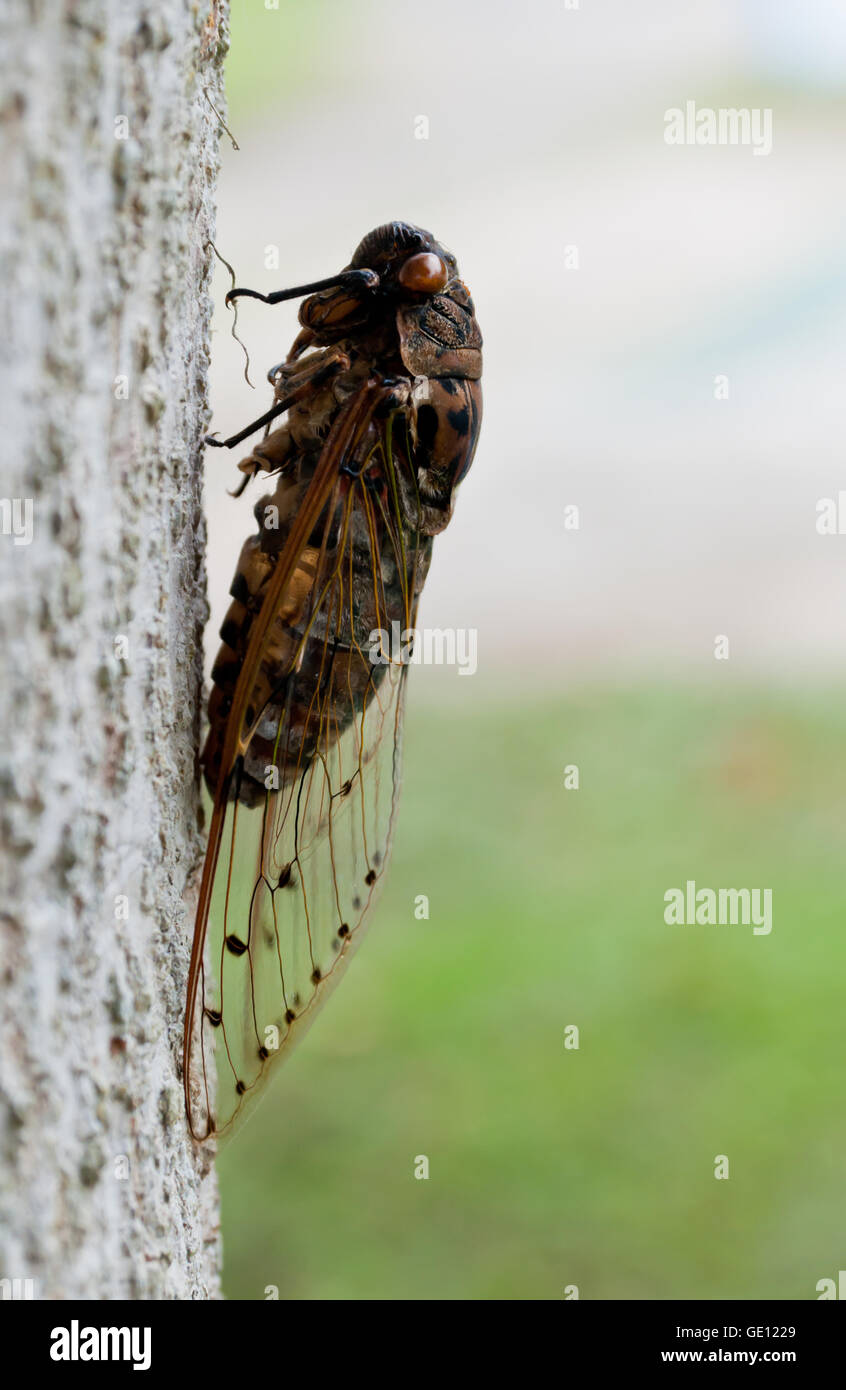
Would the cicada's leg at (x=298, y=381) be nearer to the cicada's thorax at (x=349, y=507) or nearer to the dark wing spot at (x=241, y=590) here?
the cicada's thorax at (x=349, y=507)

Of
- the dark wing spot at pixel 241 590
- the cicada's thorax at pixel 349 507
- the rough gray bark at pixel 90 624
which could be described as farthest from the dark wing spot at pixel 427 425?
the rough gray bark at pixel 90 624

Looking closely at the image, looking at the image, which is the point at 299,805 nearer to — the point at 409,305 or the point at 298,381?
the point at 298,381

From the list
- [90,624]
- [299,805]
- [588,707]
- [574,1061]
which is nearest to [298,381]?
[299,805]

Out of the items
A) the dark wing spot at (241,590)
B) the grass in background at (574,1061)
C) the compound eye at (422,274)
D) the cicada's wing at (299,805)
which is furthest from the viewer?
the grass in background at (574,1061)

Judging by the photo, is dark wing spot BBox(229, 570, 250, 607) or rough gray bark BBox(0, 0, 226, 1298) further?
dark wing spot BBox(229, 570, 250, 607)

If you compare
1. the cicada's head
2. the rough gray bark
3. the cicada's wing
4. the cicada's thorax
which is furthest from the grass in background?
the cicada's head

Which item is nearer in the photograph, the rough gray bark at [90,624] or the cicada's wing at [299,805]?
the rough gray bark at [90,624]

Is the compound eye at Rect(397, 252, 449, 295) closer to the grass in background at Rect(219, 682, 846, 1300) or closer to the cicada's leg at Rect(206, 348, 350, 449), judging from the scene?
the cicada's leg at Rect(206, 348, 350, 449)
